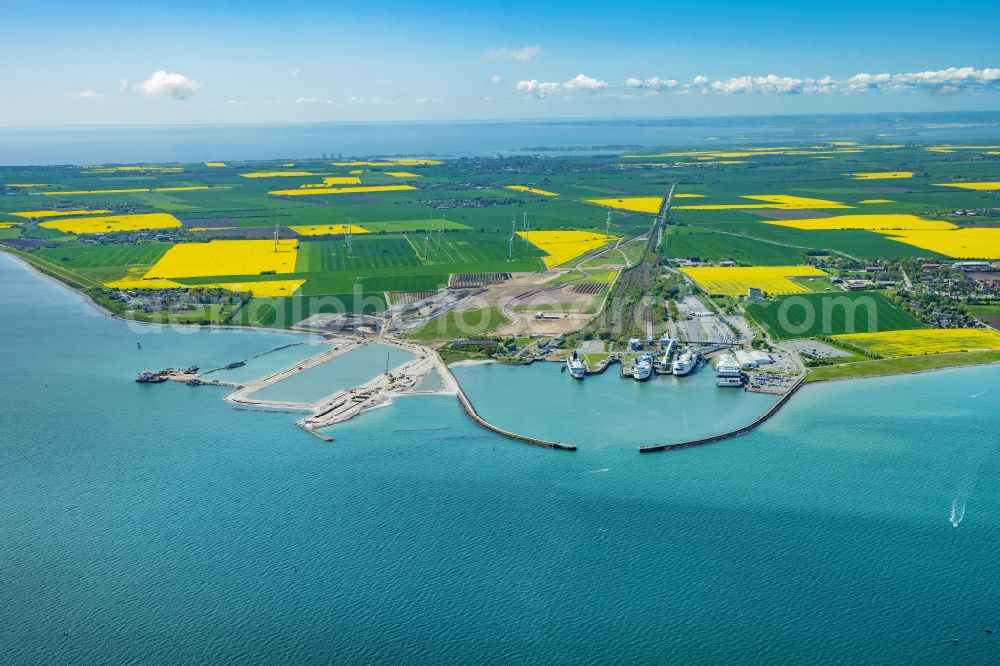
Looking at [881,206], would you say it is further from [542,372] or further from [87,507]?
[87,507]

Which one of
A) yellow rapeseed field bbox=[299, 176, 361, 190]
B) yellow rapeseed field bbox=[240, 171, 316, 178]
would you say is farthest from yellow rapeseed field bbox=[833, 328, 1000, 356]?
yellow rapeseed field bbox=[240, 171, 316, 178]

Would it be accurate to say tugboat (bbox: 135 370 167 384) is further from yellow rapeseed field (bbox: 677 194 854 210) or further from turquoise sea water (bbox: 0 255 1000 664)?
yellow rapeseed field (bbox: 677 194 854 210)

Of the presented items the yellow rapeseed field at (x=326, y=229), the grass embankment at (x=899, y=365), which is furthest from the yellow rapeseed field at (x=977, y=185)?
the yellow rapeseed field at (x=326, y=229)

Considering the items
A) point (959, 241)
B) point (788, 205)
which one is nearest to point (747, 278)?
point (959, 241)

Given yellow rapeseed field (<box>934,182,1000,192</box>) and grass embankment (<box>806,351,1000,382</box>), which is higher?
yellow rapeseed field (<box>934,182,1000,192</box>)

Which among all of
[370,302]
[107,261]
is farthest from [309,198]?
[370,302]

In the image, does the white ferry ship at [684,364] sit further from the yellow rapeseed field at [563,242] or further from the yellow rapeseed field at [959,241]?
the yellow rapeseed field at [959,241]
